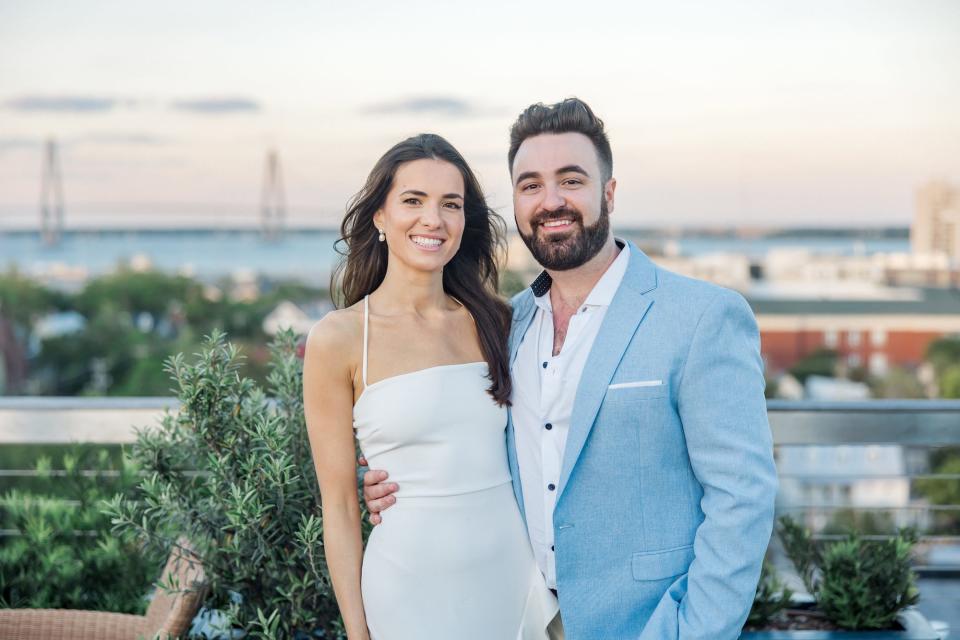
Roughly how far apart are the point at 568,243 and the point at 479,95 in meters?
54.9

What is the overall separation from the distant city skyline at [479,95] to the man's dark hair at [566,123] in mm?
33796

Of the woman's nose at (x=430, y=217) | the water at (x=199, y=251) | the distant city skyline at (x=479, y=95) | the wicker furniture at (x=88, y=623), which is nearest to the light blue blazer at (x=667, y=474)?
the woman's nose at (x=430, y=217)

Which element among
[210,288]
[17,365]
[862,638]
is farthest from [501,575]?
[210,288]

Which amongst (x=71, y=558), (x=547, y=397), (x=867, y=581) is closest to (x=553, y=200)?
(x=547, y=397)

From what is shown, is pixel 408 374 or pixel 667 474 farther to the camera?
pixel 408 374

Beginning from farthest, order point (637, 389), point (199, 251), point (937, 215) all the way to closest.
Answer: point (199, 251) < point (937, 215) < point (637, 389)

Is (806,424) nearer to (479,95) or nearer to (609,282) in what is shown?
(609,282)

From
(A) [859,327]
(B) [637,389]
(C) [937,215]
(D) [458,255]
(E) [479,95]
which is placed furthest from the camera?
(A) [859,327]

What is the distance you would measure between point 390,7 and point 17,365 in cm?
3813

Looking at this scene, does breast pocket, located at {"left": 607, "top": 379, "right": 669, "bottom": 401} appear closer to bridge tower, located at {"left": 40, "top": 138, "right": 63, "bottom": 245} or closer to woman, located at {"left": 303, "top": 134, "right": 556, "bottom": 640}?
woman, located at {"left": 303, "top": 134, "right": 556, "bottom": 640}

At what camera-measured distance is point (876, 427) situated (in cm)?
338

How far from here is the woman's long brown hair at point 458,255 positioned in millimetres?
2480

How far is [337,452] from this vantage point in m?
2.32

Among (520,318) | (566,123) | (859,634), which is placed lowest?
(859,634)
